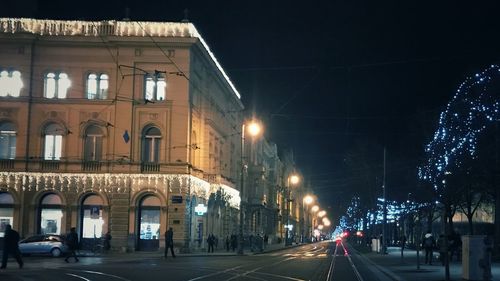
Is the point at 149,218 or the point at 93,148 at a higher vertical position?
the point at 93,148

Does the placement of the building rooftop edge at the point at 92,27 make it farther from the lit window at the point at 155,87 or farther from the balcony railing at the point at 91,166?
the balcony railing at the point at 91,166

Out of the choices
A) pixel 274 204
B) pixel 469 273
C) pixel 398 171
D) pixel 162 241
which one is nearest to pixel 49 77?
pixel 162 241

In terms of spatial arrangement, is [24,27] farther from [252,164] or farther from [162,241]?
[252,164]

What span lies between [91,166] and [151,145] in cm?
463

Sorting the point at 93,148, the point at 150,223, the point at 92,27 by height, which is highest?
the point at 92,27

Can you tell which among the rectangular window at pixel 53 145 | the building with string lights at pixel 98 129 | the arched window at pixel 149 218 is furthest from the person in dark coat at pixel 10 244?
the rectangular window at pixel 53 145

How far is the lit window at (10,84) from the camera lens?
5244cm

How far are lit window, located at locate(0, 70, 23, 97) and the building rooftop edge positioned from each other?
3218 mm

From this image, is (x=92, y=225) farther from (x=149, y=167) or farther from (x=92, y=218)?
(x=149, y=167)

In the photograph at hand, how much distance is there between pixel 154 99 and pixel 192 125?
375 centimetres

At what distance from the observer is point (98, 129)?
173 ft

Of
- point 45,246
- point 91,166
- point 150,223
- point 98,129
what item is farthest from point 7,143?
point 150,223

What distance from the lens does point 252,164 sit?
87438 mm

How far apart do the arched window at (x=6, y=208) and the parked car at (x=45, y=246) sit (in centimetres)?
863
